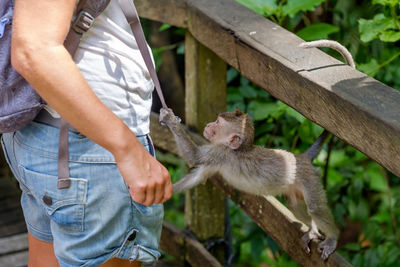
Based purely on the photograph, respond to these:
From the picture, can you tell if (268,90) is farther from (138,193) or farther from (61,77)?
(61,77)

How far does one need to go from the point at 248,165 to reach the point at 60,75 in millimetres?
1311

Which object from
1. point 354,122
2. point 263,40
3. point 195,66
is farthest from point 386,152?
point 195,66

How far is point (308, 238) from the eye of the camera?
208 cm

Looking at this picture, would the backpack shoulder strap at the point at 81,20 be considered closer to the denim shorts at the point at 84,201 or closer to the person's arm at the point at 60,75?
the person's arm at the point at 60,75

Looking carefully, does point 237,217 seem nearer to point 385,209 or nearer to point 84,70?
point 385,209

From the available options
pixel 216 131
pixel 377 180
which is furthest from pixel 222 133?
pixel 377 180

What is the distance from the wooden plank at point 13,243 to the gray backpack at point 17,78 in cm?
179

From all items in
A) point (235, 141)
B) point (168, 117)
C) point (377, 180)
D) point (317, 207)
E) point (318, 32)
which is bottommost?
point (377, 180)

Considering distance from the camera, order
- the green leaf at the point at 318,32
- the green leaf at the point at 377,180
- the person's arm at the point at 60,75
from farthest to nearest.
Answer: the green leaf at the point at 377,180 → the green leaf at the point at 318,32 → the person's arm at the point at 60,75

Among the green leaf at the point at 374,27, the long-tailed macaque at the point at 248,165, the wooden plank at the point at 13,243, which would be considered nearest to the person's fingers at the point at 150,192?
the long-tailed macaque at the point at 248,165

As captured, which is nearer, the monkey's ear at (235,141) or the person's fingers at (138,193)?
the person's fingers at (138,193)

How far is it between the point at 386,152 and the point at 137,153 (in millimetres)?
591

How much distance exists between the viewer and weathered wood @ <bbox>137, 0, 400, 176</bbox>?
140 centimetres

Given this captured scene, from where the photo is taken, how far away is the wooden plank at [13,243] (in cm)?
308
